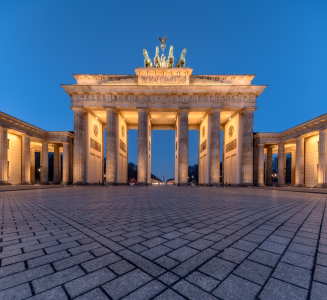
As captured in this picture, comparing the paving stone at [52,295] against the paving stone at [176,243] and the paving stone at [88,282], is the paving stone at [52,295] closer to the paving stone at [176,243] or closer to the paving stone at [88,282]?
the paving stone at [88,282]

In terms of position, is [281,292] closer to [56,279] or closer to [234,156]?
[56,279]

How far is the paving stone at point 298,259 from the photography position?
6.21ft

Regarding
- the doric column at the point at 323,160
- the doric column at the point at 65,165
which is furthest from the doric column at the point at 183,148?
the doric column at the point at 65,165

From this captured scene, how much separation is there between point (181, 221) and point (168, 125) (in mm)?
30651

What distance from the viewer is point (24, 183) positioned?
24.5 metres

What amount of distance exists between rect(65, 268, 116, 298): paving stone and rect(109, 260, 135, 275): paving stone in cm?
7

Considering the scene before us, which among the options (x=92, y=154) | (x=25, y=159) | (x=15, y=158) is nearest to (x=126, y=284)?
(x=92, y=154)

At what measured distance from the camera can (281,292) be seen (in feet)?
4.65

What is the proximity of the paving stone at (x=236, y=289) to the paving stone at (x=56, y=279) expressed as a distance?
1.40 metres

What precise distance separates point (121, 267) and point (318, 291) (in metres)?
1.91

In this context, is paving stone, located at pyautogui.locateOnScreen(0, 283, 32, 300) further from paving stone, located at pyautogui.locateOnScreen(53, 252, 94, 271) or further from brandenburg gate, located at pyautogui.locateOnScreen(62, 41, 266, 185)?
brandenburg gate, located at pyautogui.locateOnScreen(62, 41, 266, 185)

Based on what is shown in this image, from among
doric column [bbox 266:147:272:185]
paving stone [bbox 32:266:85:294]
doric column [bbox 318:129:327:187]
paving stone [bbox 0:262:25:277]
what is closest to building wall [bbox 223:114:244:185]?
doric column [bbox 318:129:327:187]

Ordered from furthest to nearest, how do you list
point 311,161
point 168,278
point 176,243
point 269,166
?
point 269,166
point 311,161
point 176,243
point 168,278

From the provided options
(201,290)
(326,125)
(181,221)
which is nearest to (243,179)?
(326,125)
